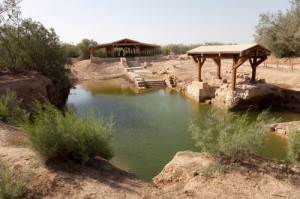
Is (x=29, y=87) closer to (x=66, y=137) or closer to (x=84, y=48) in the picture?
(x=66, y=137)

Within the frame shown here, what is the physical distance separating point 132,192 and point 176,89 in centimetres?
1920

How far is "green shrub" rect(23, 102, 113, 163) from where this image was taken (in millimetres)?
5094

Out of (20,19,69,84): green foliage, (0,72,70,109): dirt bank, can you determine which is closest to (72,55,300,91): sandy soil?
(20,19,69,84): green foliage

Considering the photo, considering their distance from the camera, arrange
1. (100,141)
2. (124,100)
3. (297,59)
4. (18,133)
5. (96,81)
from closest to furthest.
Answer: (100,141)
(18,133)
(124,100)
(297,59)
(96,81)

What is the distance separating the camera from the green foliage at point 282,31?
2092 cm

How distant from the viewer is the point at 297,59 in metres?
27.5

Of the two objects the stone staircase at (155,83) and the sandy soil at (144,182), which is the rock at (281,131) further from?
the stone staircase at (155,83)

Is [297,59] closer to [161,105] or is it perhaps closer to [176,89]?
[176,89]

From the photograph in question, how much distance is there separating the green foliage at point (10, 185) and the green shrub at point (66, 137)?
0.75 metres

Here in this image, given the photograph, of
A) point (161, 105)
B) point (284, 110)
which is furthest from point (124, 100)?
point (284, 110)

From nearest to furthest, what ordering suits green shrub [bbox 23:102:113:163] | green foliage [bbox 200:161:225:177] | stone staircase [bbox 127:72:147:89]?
green shrub [bbox 23:102:113:163] → green foliage [bbox 200:161:225:177] → stone staircase [bbox 127:72:147:89]

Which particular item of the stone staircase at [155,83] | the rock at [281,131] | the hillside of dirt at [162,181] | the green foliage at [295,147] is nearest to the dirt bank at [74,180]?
the hillside of dirt at [162,181]

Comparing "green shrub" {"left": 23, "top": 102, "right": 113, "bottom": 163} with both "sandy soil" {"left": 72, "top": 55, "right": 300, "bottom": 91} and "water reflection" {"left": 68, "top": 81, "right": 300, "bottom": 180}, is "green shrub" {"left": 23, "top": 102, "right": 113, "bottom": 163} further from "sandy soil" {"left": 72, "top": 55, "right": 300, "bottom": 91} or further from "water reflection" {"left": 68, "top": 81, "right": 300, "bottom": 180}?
"sandy soil" {"left": 72, "top": 55, "right": 300, "bottom": 91}

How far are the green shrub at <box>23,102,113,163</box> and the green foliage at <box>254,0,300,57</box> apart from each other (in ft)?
58.6
